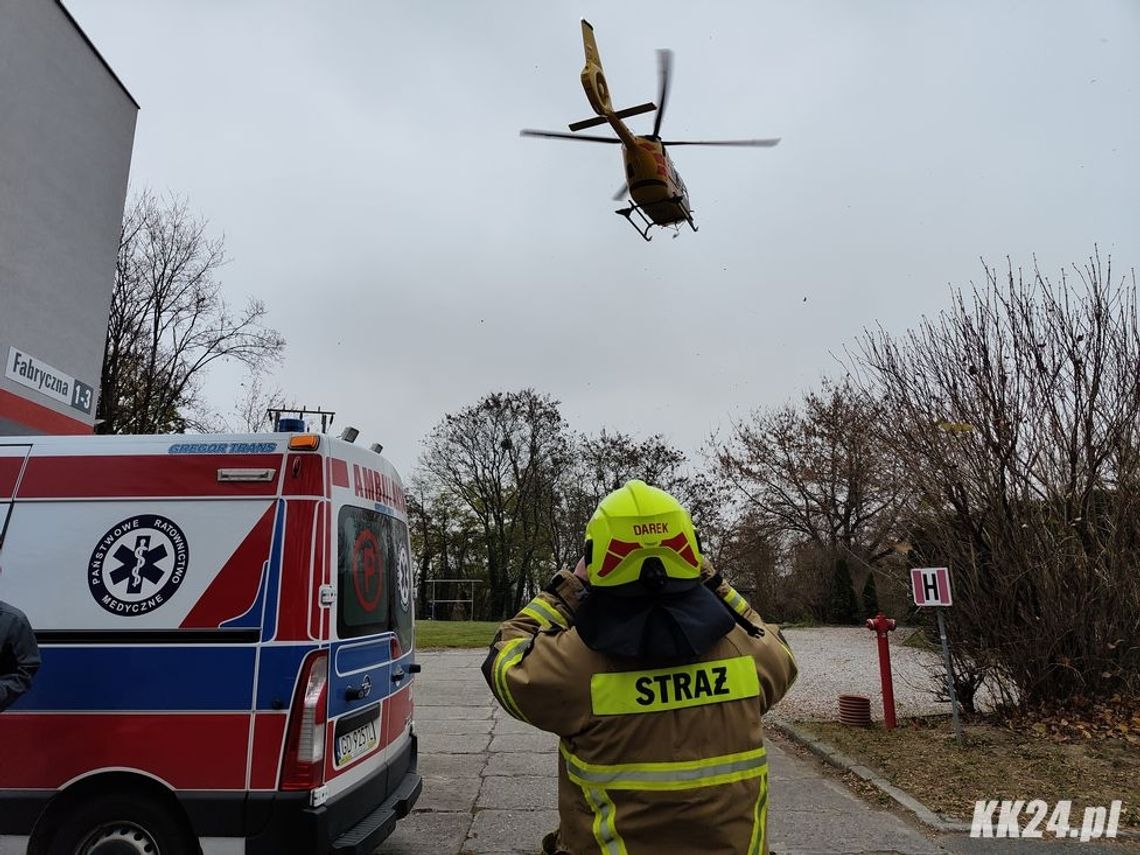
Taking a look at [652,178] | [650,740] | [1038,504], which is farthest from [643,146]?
[650,740]

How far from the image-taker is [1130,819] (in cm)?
A: 543

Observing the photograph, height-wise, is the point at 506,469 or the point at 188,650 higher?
the point at 506,469

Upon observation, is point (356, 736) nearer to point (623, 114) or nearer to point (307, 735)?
point (307, 735)

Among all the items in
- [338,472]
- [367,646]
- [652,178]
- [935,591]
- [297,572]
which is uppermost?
[652,178]

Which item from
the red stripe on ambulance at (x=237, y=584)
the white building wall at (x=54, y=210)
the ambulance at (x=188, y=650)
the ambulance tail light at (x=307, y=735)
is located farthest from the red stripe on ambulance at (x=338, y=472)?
the white building wall at (x=54, y=210)

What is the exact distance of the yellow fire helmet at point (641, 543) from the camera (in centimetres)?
189

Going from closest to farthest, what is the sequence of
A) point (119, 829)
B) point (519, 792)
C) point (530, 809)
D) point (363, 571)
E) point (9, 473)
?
point (119, 829)
point (9, 473)
point (363, 571)
point (530, 809)
point (519, 792)

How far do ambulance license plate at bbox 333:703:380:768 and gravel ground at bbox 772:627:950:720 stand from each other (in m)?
7.04

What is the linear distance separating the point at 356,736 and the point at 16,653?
1.65m

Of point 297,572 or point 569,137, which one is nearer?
point 297,572

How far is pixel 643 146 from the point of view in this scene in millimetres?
12352

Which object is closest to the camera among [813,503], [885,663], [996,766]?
[996,766]

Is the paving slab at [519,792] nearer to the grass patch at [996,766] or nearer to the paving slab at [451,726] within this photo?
the paving slab at [451,726]

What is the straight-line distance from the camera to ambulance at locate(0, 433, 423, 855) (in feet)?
A: 11.8
